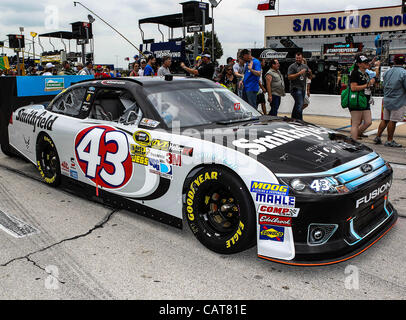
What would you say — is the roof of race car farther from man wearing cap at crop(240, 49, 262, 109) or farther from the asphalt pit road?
man wearing cap at crop(240, 49, 262, 109)

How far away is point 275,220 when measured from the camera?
282 cm

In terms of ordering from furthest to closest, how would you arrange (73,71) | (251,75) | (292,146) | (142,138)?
1. (73,71)
2. (251,75)
3. (142,138)
4. (292,146)

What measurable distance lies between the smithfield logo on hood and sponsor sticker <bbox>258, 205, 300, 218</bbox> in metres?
0.42

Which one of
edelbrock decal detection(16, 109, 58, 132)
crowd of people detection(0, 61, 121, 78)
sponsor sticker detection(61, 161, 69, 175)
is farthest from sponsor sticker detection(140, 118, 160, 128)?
crowd of people detection(0, 61, 121, 78)

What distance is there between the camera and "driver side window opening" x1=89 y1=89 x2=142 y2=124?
3939 mm

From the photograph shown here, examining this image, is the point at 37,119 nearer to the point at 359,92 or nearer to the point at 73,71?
the point at 359,92

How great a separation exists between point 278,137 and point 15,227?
8.97 feet

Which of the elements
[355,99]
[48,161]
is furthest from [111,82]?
[355,99]

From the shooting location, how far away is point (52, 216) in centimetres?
425

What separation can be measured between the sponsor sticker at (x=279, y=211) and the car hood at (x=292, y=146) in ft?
0.86

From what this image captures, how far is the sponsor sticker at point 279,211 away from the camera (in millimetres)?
2762

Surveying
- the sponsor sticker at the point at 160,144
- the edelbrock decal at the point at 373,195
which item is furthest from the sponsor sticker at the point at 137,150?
the edelbrock decal at the point at 373,195
